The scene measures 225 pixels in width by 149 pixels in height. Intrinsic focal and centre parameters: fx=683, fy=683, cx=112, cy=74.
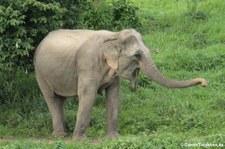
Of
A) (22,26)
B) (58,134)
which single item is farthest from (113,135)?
(22,26)

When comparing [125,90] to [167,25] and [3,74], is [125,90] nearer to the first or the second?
[3,74]

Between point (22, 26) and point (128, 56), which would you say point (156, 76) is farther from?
point (22, 26)

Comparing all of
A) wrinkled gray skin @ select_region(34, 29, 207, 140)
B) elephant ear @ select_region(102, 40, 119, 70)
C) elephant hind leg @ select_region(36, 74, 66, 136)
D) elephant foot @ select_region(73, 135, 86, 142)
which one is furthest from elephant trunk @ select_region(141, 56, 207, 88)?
elephant hind leg @ select_region(36, 74, 66, 136)

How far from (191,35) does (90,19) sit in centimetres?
240

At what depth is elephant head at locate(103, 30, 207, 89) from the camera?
9.70 m

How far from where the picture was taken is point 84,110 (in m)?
9.98

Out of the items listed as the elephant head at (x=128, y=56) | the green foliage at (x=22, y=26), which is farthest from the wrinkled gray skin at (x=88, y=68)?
the green foliage at (x=22, y=26)

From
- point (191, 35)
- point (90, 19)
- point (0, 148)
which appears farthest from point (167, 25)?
point (0, 148)

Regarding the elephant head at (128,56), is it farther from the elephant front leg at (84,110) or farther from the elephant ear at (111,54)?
the elephant front leg at (84,110)

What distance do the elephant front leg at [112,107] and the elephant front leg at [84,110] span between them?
1.32 ft

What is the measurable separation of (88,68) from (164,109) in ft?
6.28

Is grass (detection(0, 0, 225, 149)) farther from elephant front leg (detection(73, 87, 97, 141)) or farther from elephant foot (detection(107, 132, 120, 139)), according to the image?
elephant front leg (detection(73, 87, 97, 141))

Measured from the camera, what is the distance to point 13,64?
10820mm

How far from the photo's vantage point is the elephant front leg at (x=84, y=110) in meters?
9.93
